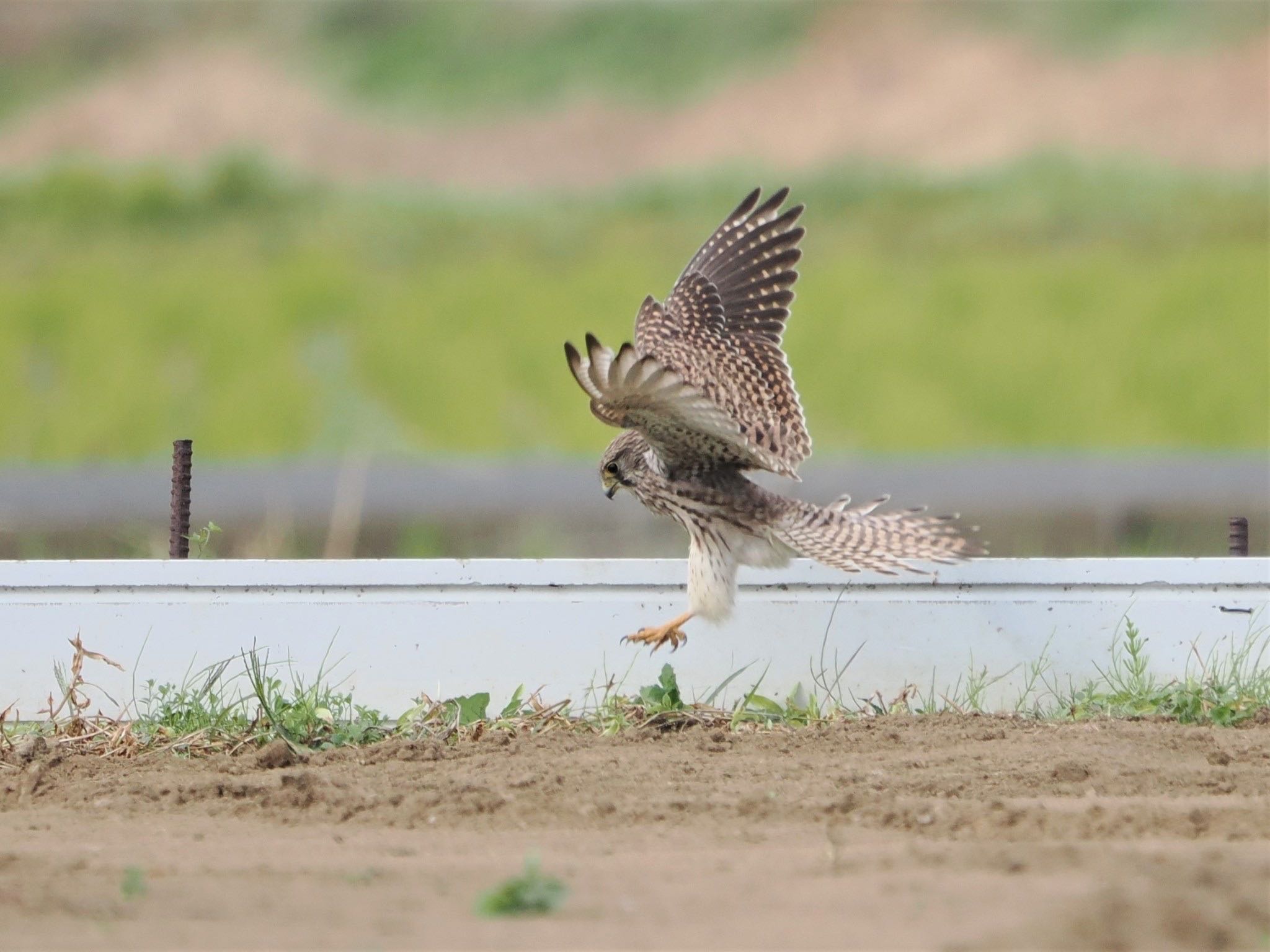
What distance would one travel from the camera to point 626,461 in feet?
18.0

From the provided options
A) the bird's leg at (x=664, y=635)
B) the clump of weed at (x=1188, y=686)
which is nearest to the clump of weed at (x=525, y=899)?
the bird's leg at (x=664, y=635)

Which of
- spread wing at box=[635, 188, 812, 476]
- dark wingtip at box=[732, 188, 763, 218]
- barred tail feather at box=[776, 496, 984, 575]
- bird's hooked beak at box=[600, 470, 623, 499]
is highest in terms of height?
dark wingtip at box=[732, 188, 763, 218]

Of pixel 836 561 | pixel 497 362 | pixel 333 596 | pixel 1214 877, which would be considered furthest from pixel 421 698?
pixel 497 362

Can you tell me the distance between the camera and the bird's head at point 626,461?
5.47 m

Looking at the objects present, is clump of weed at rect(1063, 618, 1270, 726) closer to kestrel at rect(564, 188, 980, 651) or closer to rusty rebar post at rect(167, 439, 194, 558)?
kestrel at rect(564, 188, 980, 651)

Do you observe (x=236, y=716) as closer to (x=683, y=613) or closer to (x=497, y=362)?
(x=683, y=613)

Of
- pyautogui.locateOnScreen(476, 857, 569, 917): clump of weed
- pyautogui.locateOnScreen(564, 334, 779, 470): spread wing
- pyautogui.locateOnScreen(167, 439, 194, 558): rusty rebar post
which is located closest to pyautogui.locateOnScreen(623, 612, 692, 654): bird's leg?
pyautogui.locateOnScreen(564, 334, 779, 470): spread wing

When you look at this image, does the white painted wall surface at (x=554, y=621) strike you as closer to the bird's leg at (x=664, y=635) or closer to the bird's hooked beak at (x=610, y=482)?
the bird's leg at (x=664, y=635)

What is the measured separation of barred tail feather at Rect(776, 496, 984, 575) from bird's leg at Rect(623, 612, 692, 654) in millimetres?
466

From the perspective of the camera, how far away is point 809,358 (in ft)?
59.8

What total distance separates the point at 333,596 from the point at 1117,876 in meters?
2.90

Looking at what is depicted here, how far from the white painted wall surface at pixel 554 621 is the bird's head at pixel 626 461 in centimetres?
51

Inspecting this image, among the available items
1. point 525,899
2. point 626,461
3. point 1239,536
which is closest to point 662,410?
point 626,461

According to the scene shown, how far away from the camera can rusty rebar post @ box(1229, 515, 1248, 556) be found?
5.29 meters
